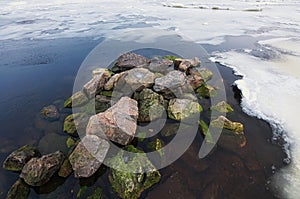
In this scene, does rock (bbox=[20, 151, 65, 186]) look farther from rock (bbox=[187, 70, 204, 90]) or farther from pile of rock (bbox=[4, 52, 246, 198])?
rock (bbox=[187, 70, 204, 90])

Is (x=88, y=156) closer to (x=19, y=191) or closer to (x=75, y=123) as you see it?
(x=19, y=191)

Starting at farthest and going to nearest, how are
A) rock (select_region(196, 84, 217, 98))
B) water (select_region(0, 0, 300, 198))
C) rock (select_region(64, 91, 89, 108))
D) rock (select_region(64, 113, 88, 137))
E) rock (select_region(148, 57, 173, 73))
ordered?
rock (select_region(148, 57, 173, 73))
rock (select_region(196, 84, 217, 98))
rock (select_region(64, 91, 89, 108))
water (select_region(0, 0, 300, 198))
rock (select_region(64, 113, 88, 137))

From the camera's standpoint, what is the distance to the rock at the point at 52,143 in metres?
3.99

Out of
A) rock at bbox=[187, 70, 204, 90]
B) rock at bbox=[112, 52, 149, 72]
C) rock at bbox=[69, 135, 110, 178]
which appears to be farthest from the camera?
rock at bbox=[112, 52, 149, 72]

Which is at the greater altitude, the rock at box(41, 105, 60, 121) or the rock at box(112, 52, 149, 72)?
the rock at box(112, 52, 149, 72)

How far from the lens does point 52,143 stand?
413 centimetres

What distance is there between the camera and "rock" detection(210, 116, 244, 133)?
425 cm

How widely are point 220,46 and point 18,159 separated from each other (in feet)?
26.1

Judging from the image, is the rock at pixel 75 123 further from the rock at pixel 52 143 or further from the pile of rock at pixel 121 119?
the rock at pixel 52 143

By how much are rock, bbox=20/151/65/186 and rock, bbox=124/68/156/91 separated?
8.12ft

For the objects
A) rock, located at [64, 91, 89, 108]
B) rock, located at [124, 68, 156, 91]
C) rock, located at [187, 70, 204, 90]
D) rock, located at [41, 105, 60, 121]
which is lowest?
rock, located at [41, 105, 60, 121]

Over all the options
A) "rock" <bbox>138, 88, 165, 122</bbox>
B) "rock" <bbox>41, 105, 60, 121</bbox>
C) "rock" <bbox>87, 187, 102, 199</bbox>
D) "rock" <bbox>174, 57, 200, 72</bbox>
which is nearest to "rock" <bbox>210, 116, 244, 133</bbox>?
"rock" <bbox>138, 88, 165, 122</bbox>

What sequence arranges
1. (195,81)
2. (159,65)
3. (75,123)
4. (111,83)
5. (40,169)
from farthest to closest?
(159,65)
(195,81)
(111,83)
(75,123)
(40,169)

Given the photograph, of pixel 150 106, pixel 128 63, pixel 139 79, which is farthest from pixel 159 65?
pixel 150 106
